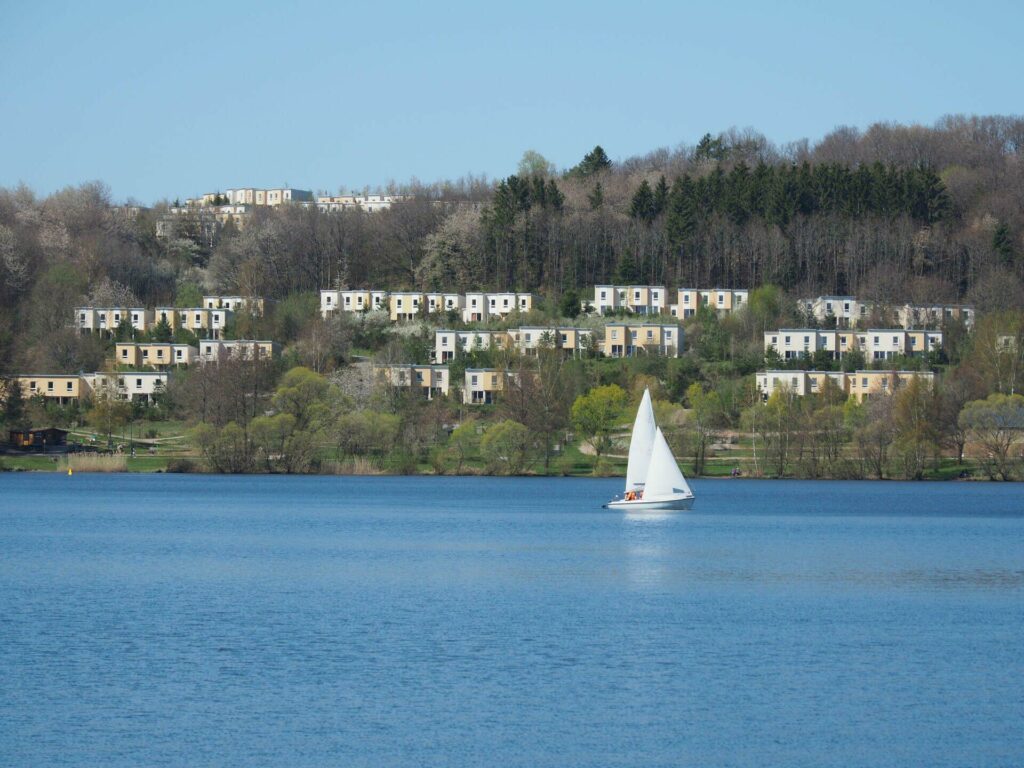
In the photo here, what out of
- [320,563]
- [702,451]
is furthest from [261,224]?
[320,563]

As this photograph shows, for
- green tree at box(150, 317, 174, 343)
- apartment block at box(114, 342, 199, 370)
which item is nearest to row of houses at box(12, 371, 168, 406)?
apartment block at box(114, 342, 199, 370)

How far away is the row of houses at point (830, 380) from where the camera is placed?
362ft

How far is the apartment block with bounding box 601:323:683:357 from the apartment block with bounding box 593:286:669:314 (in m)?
10.0

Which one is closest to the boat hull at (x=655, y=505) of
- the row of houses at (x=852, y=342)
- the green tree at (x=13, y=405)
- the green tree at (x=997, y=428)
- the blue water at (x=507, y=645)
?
the blue water at (x=507, y=645)

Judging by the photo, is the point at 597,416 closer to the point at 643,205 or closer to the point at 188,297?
the point at 643,205

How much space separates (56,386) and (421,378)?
27838 mm

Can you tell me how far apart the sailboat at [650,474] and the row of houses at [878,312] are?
65739 millimetres

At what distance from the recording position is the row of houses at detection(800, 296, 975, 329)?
420ft

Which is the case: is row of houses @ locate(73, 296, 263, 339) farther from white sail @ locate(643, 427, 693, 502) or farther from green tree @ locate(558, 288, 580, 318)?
white sail @ locate(643, 427, 693, 502)

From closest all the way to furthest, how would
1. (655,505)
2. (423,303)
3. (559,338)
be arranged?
(655,505) < (559,338) < (423,303)

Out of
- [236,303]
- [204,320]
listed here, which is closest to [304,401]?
[204,320]

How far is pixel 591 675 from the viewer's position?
2811cm

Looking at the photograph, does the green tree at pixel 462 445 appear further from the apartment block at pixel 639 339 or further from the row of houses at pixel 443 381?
the apartment block at pixel 639 339

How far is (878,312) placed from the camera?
131000mm
